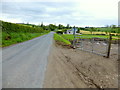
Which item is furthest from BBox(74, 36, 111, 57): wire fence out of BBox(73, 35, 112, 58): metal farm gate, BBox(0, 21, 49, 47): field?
BBox(0, 21, 49, 47): field

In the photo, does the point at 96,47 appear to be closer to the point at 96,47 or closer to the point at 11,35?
the point at 96,47

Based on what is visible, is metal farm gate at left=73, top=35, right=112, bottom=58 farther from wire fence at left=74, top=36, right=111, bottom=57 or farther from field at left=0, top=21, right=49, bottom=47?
field at left=0, top=21, right=49, bottom=47

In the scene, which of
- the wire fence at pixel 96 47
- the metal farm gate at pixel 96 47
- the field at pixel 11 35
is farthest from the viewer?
the field at pixel 11 35

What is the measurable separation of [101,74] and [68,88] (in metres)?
1.94

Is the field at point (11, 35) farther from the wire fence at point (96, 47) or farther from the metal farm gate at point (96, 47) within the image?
the wire fence at point (96, 47)

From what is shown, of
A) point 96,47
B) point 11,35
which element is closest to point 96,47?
point 96,47

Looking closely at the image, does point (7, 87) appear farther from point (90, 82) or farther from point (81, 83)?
point (90, 82)

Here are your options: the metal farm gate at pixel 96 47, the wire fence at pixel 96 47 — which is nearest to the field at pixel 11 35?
the metal farm gate at pixel 96 47

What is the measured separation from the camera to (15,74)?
148 inches

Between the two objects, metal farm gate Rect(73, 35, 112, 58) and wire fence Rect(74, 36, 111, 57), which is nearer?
metal farm gate Rect(73, 35, 112, 58)

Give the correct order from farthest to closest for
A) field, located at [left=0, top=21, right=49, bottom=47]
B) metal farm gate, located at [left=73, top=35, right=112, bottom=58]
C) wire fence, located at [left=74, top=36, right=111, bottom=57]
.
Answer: field, located at [left=0, top=21, right=49, bottom=47] → wire fence, located at [left=74, top=36, right=111, bottom=57] → metal farm gate, located at [left=73, top=35, right=112, bottom=58]

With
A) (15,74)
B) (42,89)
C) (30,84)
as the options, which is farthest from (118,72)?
(15,74)

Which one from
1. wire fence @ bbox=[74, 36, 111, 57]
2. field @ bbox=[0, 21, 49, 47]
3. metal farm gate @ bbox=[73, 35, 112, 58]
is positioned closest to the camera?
metal farm gate @ bbox=[73, 35, 112, 58]

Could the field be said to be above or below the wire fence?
above
